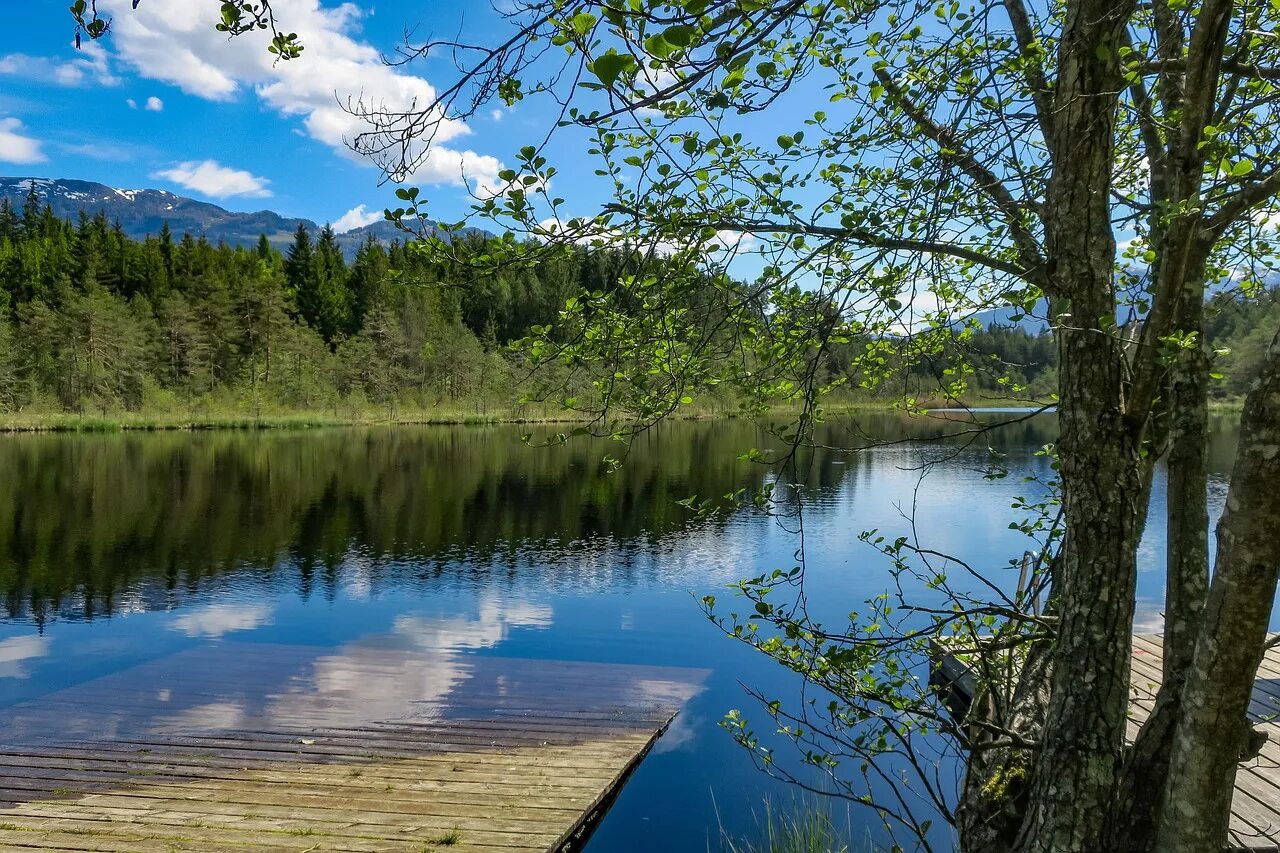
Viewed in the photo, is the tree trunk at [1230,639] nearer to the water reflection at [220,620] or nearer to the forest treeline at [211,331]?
the water reflection at [220,620]

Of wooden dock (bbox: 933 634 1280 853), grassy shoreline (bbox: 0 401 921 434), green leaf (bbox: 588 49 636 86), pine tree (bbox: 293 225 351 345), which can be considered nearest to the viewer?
green leaf (bbox: 588 49 636 86)

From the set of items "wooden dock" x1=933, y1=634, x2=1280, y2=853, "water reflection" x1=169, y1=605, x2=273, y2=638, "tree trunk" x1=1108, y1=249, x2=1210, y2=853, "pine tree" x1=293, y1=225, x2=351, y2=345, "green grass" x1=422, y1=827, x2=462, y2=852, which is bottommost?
"water reflection" x1=169, y1=605, x2=273, y2=638

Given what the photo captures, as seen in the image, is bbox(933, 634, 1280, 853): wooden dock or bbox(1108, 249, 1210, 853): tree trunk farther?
bbox(933, 634, 1280, 853): wooden dock

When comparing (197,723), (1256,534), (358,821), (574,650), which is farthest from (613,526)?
(1256,534)

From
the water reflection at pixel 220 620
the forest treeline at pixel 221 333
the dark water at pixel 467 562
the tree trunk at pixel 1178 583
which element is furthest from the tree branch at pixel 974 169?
the forest treeline at pixel 221 333

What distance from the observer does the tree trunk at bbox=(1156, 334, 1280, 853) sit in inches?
101

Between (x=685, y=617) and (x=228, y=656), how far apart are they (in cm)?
822

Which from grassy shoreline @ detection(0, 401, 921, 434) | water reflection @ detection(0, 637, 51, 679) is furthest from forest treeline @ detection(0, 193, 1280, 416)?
water reflection @ detection(0, 637, 51, 679)

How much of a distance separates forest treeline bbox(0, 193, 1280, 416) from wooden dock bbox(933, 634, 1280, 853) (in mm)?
51732

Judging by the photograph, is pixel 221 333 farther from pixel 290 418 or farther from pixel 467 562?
pixel 467 562

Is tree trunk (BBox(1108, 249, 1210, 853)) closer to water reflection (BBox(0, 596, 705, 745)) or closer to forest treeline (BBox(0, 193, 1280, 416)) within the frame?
water reflection (BBox(0, 596, 705, 745))

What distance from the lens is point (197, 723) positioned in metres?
10.0

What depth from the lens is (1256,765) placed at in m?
6.62

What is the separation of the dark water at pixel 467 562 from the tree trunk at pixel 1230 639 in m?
1.35
